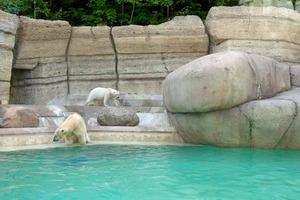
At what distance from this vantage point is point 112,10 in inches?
526

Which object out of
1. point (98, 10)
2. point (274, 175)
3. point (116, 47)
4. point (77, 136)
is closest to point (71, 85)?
point (116, 47)

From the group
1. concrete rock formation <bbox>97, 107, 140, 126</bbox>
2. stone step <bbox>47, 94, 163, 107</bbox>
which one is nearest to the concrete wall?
stone step <bbox>47, 94, 163, 107</bbox>

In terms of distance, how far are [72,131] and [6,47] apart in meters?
5.28

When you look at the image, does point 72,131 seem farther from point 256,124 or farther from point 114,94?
point 114,94

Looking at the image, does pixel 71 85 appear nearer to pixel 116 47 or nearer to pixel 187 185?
pixel 116 47

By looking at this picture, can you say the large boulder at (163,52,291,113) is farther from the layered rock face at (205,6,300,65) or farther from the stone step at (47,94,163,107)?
the layered rock face at (205,6,300,65)

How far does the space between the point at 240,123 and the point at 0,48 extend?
7.47 m

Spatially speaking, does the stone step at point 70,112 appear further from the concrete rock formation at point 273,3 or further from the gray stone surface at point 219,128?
the concrete rock formation at point 273,3

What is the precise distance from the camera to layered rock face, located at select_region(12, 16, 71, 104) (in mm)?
10703

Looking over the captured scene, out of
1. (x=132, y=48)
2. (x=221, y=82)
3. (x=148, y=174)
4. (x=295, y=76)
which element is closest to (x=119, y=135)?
(x=221, y=82)

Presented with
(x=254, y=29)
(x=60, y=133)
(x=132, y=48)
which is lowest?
(x=60, y=133)

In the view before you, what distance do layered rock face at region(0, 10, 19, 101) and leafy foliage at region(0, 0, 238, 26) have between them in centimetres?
263

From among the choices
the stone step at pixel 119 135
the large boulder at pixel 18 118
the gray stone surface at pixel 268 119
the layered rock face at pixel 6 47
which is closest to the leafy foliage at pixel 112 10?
the layered rock face at pixel 6 47

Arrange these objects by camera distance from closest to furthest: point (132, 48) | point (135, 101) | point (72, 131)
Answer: point (72, 131), point (135, 101), point (132, 48)
